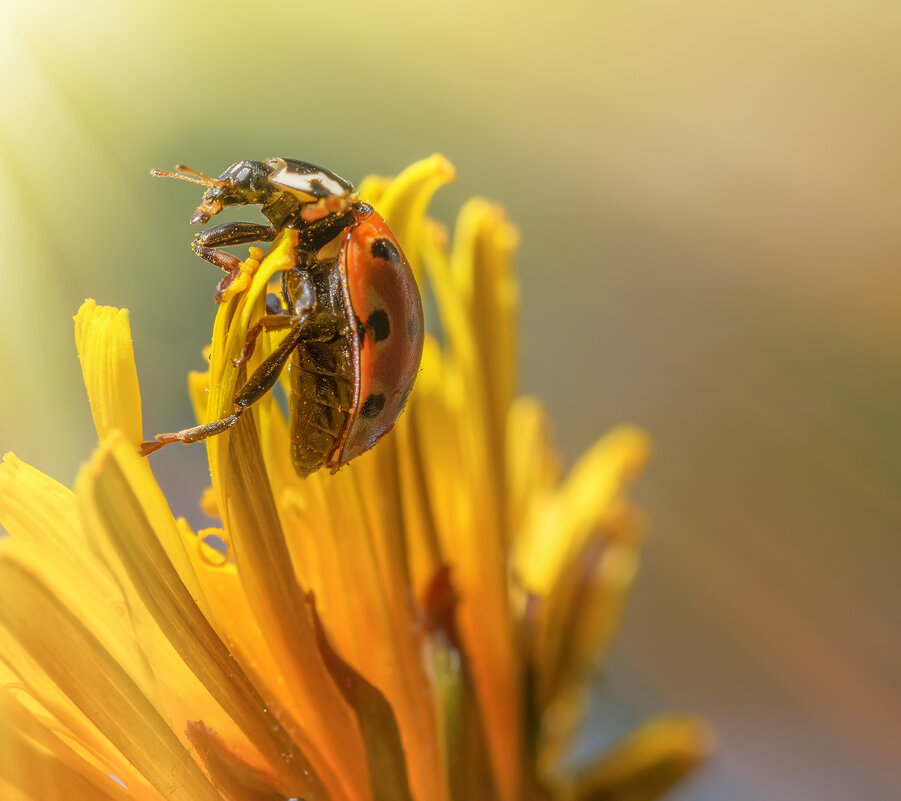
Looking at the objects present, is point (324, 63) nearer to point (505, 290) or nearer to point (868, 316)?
point (505, 290)

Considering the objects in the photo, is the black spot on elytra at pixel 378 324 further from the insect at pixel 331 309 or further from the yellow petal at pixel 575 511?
the yellow petal at pixel 575 511

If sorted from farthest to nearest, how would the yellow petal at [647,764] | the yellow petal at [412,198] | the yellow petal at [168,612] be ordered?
the yellow petal at [647,764] < the yellow petal at [412,198] < the yellow petal at [168,612]

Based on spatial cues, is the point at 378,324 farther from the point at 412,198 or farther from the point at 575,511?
the point at 575,511

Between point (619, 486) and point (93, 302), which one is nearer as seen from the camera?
point (93, 302)

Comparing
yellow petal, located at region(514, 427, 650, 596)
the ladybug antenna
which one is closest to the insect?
the ladybug antenna

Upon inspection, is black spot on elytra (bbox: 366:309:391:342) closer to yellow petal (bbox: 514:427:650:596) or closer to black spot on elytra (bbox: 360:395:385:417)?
black spot on elytra (bbox: 360:395:385:417)

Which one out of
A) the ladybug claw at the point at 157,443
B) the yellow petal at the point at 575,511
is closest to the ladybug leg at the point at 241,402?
the ladybug claw at the point at 157,443

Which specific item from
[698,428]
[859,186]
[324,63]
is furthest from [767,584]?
[324,63]
